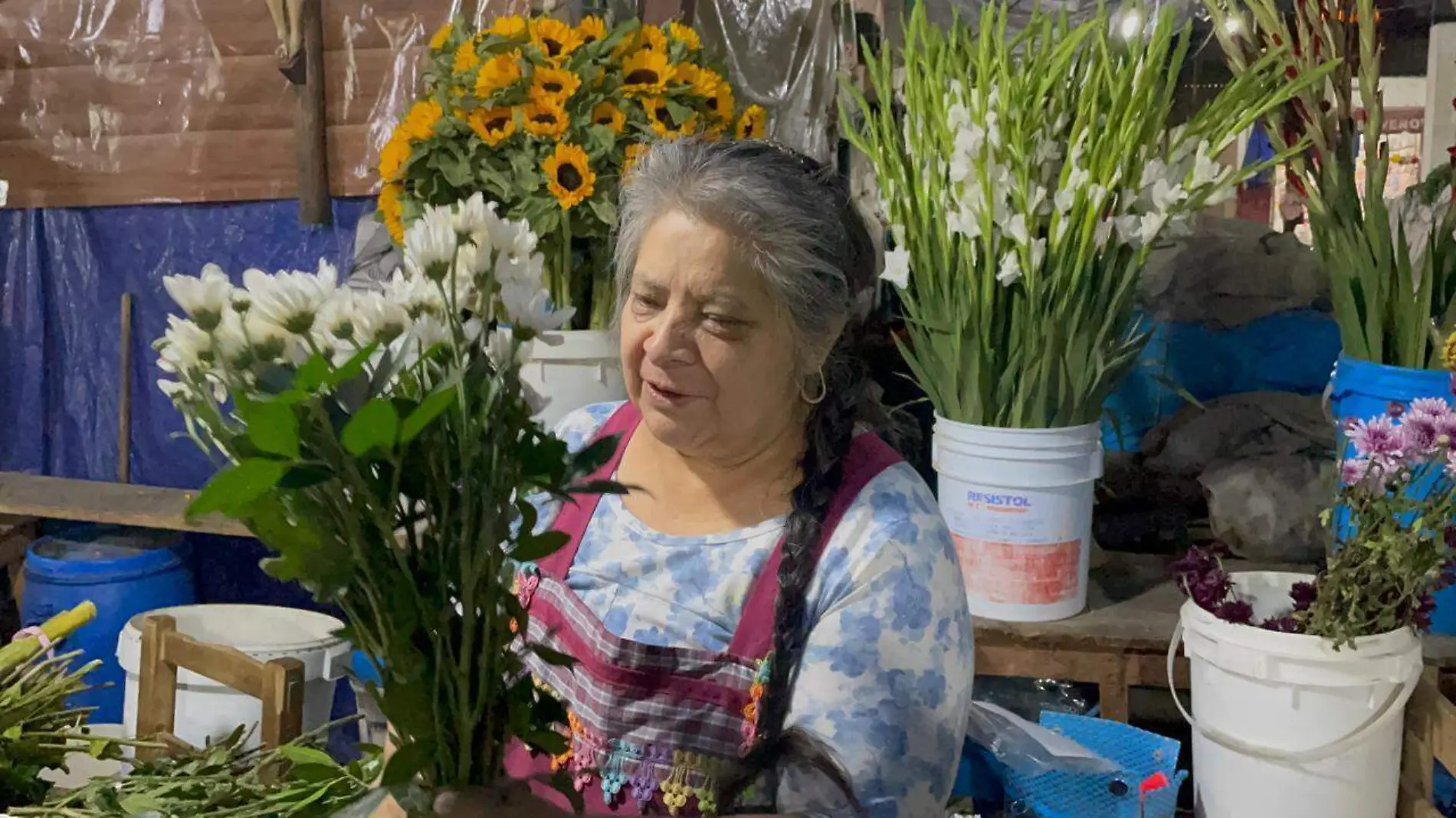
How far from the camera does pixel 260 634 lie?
84.8 inches

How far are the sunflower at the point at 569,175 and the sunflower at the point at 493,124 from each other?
0.26ft

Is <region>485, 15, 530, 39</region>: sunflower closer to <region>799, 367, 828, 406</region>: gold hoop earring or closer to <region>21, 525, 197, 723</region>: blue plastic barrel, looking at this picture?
<region>799, 367, 828, 406</region>: gold hoop earring

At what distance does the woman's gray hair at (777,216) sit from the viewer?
1.11 m

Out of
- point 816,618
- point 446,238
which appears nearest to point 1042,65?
point 816,618

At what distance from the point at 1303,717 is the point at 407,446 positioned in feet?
4.38

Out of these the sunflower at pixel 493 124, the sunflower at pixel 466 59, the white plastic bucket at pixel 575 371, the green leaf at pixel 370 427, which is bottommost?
the white plastic bucket at pixel 575 371

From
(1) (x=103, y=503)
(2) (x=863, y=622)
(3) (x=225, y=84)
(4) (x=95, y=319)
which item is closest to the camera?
(2) (x=863, y=622)

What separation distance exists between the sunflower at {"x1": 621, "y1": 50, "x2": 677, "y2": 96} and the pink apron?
82cm

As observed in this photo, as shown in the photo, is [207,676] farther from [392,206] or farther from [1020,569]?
[1020,569]

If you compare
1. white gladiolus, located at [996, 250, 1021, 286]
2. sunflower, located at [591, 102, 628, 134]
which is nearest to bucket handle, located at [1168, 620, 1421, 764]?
white gladiolus, located at [996, 250, 1021, 286]

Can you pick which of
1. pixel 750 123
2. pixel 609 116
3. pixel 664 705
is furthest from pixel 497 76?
pixel 664 705

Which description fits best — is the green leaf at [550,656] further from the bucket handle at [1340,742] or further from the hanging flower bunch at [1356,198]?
the hanging flower bunch at [1356,198]

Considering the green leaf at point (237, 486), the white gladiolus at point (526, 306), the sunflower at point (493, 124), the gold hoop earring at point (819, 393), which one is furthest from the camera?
the sunflower at point (493, 124)

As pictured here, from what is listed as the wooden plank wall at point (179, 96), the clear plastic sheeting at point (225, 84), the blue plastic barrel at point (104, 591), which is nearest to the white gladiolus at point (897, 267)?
the clear plastic sheeting at point (225, 84)
